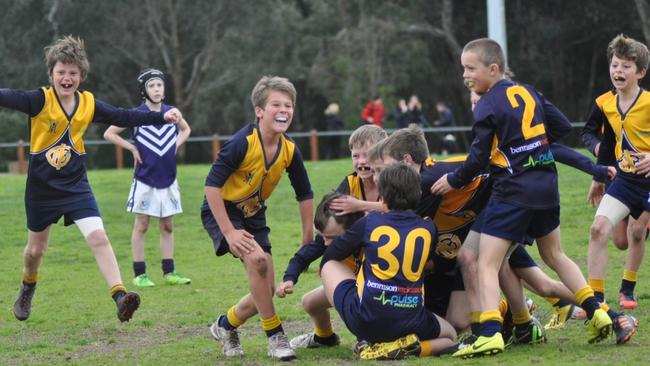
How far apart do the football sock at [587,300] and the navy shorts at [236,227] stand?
2.00 m

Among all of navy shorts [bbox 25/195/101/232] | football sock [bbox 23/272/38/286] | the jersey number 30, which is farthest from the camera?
football sock [bbox 23/272/38/286]

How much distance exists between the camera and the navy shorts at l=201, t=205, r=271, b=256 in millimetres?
7012

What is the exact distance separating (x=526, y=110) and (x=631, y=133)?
1648 mm

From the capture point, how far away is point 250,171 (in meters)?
6.93

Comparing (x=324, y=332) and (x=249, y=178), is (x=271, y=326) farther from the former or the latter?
(x=249, y=178)

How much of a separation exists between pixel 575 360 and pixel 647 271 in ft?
14.6

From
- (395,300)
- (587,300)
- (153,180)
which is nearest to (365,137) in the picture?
(395,300)

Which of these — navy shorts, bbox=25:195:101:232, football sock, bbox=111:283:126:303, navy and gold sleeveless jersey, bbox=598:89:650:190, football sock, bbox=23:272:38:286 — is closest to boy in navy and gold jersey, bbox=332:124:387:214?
football sock, bbox=111:283:126:303

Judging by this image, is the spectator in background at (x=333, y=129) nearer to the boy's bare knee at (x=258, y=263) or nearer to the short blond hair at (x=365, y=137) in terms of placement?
the short blond hair at (x=365, y=137)

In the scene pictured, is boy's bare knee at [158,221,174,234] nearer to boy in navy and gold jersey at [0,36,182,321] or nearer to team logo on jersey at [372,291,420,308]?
boy in navy and gold jersey at [0,36,182,321]

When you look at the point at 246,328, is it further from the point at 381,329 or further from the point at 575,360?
the point at 575,360

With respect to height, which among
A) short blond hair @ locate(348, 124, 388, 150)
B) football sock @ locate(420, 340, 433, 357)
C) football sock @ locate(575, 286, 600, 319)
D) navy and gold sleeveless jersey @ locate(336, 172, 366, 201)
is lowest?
football sock @ locate(420, 340, 433, 357)

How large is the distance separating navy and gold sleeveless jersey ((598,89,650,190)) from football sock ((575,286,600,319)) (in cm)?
142

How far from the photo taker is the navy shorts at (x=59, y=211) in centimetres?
805
